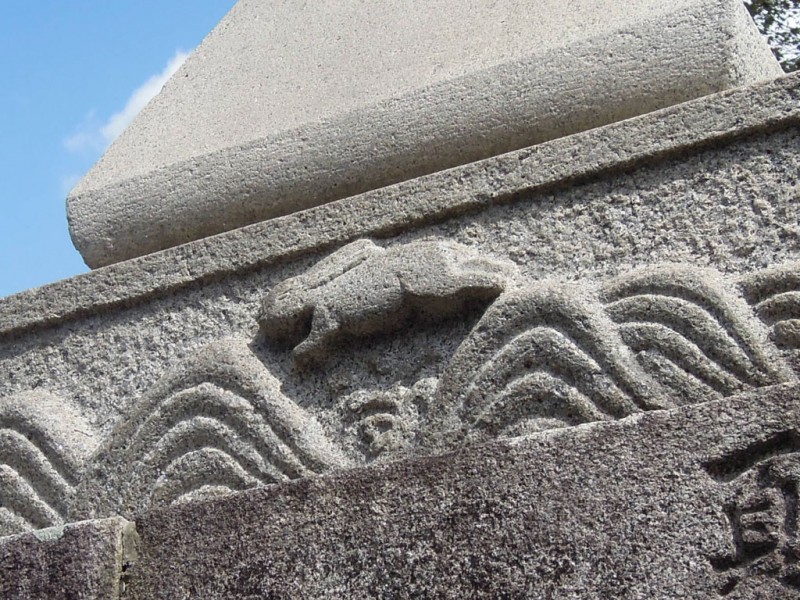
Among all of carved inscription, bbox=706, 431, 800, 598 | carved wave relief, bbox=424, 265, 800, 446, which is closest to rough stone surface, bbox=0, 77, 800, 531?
carved wave relief, bbox=424, 265, 800, 446

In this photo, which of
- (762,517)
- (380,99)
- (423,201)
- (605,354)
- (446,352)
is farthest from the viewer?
(380,99)

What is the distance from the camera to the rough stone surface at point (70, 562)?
1.69 metres

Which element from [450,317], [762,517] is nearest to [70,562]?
[450,317]

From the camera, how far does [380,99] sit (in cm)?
195

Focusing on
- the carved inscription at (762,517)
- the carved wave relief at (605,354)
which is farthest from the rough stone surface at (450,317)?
the carved inscription at (762,517)

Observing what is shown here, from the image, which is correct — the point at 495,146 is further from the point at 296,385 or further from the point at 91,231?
the point at 91,231

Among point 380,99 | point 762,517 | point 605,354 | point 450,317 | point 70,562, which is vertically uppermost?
point 380,99

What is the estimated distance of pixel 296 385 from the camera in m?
1.80

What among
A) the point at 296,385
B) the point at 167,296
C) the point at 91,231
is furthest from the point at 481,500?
the point at 91,231

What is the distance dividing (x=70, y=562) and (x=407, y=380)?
601 millimetres

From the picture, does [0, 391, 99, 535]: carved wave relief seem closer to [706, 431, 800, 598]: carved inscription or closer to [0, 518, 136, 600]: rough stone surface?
[0, 518, 136, 600]: rough stone surface

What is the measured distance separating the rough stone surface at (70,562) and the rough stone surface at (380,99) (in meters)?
0.58

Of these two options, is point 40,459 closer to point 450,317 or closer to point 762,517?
point 450,317

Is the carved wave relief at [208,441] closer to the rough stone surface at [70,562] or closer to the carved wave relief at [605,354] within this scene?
the rough stone surface at [70,562]
